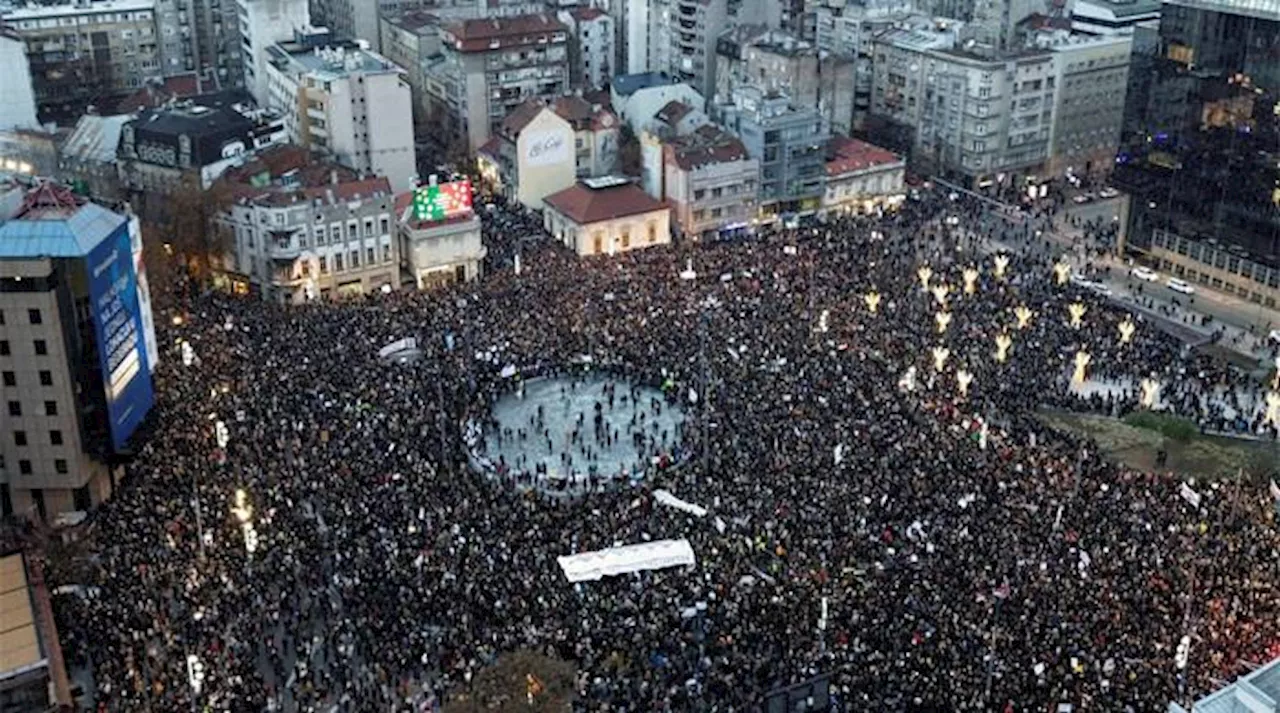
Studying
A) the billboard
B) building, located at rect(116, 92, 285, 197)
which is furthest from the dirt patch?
building, located at rect(116, 92, 285, 197)

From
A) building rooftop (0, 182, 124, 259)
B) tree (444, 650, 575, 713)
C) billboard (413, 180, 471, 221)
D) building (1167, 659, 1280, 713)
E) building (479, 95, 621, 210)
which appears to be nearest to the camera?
building (1167, 659, 1280, 713)

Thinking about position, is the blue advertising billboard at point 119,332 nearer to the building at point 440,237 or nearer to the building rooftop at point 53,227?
the building rooftop at point 53,227

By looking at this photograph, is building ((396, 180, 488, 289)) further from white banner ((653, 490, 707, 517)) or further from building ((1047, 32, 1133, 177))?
building ((1047, 32, 1133, 177))

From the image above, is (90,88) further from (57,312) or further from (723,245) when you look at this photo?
(57,312)

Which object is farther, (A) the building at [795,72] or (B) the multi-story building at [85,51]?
(B) the multi-story building at [85,51]

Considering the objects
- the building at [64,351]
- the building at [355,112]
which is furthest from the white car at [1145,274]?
the building at [64,351]

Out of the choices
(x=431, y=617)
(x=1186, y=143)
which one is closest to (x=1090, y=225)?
(x=1186, y=143)

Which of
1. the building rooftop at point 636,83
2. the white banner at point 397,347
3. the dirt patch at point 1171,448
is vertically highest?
the building rooftop at point 636,83
